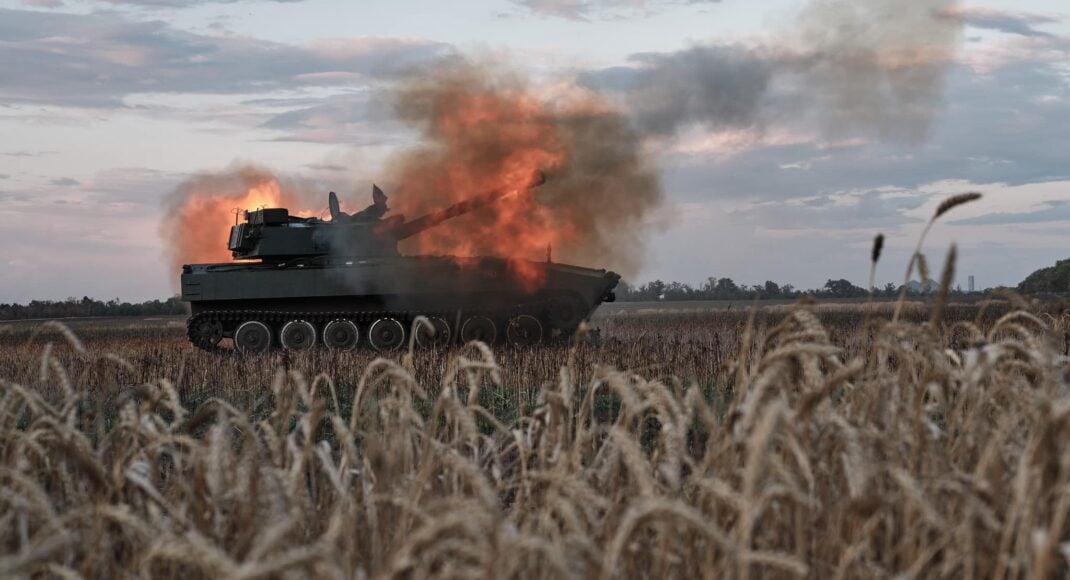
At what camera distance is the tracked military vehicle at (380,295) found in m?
22.9

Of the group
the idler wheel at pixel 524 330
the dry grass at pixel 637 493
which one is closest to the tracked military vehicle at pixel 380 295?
the idler wheel at pixel 524 330

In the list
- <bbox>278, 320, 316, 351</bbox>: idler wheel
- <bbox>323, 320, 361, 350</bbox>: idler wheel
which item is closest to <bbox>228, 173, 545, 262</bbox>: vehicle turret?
<bbox>323, 320, 361, 350</bbox>: idler wheel

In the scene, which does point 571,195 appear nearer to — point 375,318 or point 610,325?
point 375,318

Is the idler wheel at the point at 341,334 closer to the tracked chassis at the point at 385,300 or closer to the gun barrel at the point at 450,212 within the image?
the tracked chassis at the point at 385,300

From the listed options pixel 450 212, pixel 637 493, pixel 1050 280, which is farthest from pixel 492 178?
pixel 1050 280

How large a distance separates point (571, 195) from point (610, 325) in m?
12.5

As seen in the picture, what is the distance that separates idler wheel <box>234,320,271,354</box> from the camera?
23.2 meters

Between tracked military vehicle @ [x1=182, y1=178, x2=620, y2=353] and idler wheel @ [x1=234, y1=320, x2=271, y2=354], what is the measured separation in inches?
0.7

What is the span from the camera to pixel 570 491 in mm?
3855

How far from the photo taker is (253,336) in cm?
2322

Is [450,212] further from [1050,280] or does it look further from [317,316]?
[1050,280]

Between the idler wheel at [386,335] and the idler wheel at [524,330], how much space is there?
201cm

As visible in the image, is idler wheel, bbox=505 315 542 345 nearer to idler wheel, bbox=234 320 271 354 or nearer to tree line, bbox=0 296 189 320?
idler wheel, bbox=234 320 271 354

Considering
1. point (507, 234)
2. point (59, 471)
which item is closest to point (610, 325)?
point (507, 234)
